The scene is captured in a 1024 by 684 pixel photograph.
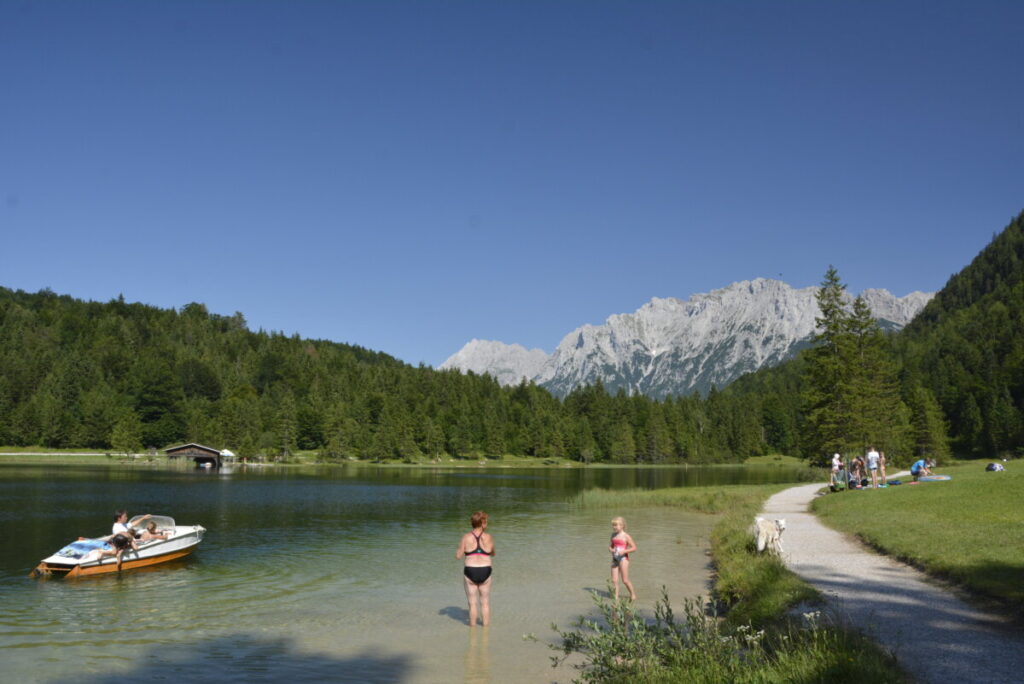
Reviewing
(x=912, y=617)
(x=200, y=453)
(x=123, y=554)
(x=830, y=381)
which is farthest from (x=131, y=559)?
(x=200, y=453)

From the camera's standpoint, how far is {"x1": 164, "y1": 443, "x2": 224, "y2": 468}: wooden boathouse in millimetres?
141913

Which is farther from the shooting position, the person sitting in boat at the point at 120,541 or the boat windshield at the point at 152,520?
the boat windshield at the point at 152,520

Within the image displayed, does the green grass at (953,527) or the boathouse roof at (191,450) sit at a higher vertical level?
the boathouse roof at (191,450)

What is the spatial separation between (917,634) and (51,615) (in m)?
20.7

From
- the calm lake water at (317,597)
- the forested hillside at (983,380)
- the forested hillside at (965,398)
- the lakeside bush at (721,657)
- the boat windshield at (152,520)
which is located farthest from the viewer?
the forested hillside at (983,380)

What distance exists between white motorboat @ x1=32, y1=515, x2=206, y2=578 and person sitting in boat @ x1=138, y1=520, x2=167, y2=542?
0.14m

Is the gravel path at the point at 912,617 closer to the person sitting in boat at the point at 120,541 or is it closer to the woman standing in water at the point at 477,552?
the woman standing in water at the point at 477,552

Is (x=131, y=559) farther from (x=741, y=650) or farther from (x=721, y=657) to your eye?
(x=721, y=657)

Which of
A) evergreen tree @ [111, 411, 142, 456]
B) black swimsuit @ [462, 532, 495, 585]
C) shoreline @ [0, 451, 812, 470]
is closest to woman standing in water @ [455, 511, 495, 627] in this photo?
black swimsuit @ [462, 532, 495, 585]

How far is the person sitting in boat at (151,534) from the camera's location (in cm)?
2806

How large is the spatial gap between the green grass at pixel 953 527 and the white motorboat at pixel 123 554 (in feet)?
83.0

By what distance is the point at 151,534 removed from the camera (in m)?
28.5

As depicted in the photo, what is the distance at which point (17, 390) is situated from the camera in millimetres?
178000

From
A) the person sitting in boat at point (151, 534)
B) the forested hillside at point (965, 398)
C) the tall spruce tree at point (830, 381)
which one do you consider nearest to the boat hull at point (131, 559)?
the person sitting in boat at point (151, 534)
